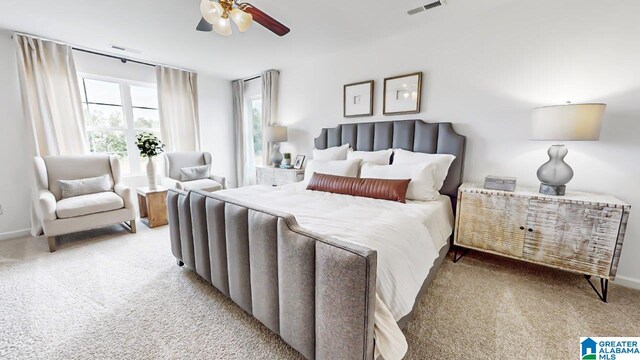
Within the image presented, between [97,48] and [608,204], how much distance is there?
5803 mm

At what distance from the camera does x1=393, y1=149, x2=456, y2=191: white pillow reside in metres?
2.48

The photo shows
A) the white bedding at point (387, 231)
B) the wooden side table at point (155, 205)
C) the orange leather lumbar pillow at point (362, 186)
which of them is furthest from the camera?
the wooden side table at point (155, 205)

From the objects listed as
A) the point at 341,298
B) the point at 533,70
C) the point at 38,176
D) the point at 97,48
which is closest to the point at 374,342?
the point at 341,298

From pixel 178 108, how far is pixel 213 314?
13.0 ft

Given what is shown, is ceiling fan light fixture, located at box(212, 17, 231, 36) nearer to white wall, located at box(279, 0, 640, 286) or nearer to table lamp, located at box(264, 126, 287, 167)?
white wall, located at box(279, 0, 640, 286)

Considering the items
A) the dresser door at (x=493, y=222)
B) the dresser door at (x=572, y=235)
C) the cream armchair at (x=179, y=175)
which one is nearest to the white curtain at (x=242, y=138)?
the cream armchair at (x=179, y=175)

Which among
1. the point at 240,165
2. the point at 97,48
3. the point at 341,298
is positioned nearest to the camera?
the point at 341,298

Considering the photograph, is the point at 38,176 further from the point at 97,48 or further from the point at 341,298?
the point at 341,298

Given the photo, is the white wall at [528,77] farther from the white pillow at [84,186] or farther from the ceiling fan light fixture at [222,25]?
the white pillow at [84,186]

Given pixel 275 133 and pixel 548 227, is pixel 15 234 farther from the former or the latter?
pixel 548 227

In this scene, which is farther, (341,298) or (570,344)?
(570,344)

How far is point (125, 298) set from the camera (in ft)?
6.15

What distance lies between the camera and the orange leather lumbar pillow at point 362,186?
2.24m

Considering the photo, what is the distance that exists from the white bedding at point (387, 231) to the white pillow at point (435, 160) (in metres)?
0.23
